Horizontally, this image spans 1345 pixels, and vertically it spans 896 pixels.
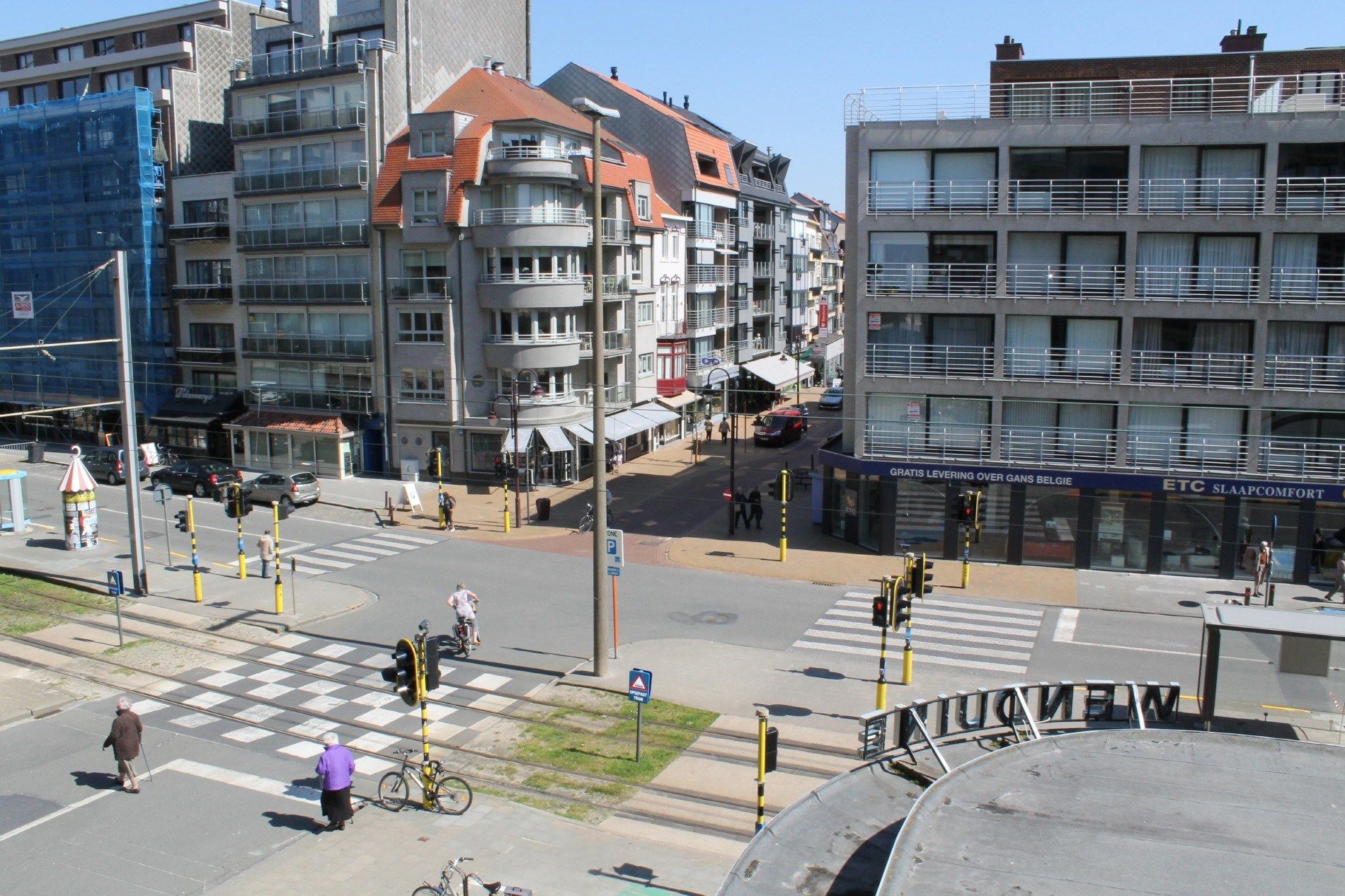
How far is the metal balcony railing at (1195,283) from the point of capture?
3016cm

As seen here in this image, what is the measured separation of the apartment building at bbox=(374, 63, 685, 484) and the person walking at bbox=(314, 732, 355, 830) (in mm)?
24893

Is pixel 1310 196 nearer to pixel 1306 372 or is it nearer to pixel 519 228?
pixel 1306 372

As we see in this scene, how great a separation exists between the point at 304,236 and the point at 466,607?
87.5 ft

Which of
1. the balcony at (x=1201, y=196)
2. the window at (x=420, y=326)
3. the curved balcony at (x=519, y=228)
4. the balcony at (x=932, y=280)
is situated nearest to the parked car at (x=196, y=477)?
the window at (x=420, y=326)

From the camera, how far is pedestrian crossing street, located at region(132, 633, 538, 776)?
61.3 ft

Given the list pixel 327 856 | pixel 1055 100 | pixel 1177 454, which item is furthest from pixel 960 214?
pixel 327 856

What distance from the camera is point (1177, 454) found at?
101ft

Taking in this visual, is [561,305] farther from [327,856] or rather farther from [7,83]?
[7,83]

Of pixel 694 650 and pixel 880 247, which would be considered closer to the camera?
pixel 694 650

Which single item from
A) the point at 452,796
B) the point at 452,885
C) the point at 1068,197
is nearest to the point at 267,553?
the point at 452,796

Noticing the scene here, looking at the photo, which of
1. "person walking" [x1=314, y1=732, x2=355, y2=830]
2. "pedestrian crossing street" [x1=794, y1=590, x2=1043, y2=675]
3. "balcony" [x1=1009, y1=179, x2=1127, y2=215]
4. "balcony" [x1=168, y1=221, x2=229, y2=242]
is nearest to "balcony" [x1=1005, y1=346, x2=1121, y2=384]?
"balcony" [x1=1009, y1=179, x2=1127, y2=215]

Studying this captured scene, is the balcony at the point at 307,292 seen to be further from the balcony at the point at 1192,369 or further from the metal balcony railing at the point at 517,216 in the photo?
the balcony at the point at 1192,369

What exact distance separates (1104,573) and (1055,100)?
15.2 meters

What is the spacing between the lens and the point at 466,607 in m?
23.0
